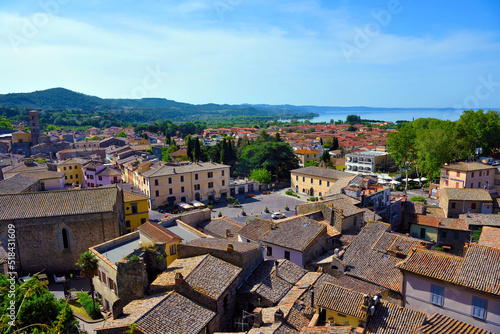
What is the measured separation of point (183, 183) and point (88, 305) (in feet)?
91.2

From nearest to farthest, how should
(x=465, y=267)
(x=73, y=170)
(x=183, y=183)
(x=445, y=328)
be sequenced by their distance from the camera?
(x=445, y=328)
(x=465, y=267)
(x=183, y=183)
(x=73, y=170)

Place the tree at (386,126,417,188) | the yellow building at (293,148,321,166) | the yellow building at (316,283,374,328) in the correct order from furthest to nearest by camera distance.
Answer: the yellow building at (293,148,321,166) → the tree at (386,126,417,188) → the yellow building at (316,283,374,328)

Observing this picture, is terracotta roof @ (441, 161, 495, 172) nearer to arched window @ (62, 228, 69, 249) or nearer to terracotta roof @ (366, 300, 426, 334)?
terracotta roof @ (366, 300, 426, 334)

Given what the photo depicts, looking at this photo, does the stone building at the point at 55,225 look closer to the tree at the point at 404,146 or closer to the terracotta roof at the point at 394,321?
the terracotta roof at the point at 394,321

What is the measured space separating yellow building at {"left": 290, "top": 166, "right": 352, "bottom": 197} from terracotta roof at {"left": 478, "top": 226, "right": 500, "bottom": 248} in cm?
2320

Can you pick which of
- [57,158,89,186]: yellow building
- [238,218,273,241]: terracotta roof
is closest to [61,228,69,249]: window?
[238,218,273,241]: terracotta roof

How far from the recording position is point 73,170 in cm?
5753

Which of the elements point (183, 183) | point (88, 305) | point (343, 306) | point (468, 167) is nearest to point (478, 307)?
point (343, 306)

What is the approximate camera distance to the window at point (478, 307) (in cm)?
1337

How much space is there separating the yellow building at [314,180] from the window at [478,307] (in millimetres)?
33411

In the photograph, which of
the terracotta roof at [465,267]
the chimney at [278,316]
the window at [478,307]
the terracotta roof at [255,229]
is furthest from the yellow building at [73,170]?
the window at [478,307]

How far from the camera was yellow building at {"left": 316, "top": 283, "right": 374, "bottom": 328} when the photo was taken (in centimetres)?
1297

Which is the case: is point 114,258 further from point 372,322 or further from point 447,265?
point 447,265

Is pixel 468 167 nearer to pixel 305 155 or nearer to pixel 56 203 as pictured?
pixel 305 155
